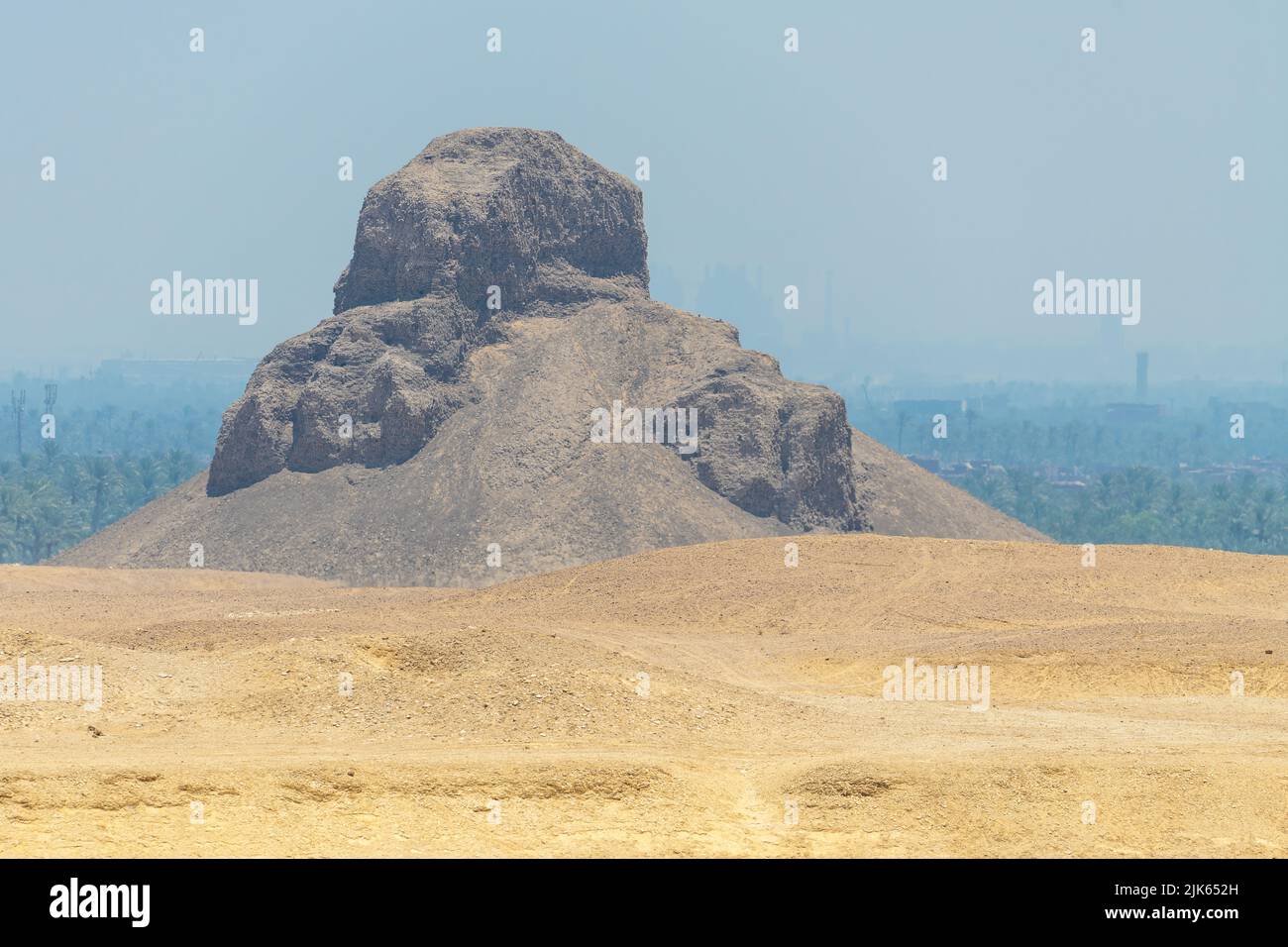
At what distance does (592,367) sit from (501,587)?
30.5 metres

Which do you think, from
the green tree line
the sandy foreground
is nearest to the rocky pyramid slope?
the sandy foreground

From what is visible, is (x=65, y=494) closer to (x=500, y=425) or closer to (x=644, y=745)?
(x=500, y=425)

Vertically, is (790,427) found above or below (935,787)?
above

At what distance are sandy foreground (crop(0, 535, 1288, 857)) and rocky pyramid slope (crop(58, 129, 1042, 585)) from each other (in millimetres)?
27670

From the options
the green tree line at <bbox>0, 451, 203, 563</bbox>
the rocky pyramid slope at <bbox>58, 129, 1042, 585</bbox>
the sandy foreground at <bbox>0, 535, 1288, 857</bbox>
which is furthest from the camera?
the green tree line at <bbox>0, 451, 203, 563</bbox>

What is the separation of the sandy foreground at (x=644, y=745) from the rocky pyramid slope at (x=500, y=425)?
27670 millimetres

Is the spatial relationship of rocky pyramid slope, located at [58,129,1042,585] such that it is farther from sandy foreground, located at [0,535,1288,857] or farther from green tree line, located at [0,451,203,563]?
green tree line, located at [0,451,203,563]

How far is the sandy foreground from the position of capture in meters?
20.3

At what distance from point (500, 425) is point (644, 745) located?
50782 mm

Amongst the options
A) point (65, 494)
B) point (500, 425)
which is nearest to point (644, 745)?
point (500, 425)

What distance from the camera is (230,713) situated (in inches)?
991

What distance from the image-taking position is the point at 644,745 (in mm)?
24156
